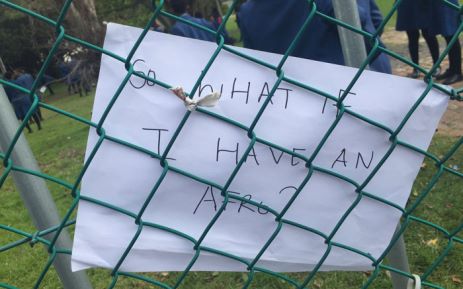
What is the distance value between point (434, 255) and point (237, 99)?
1.97 metres

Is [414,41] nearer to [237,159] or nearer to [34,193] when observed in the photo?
[237,159]

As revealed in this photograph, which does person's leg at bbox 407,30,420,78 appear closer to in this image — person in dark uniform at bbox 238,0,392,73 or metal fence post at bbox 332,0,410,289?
person in dark uniform at bbox 238,0,392,73

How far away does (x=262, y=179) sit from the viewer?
1.07 m

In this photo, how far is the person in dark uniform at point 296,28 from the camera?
2113mm

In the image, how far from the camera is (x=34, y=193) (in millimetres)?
979

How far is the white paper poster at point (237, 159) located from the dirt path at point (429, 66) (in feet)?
10.3

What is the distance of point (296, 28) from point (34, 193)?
1600mm

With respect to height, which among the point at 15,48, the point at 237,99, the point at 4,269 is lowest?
the point at 237,99

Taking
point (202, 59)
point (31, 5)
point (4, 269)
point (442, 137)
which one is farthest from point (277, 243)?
point (31, 5)

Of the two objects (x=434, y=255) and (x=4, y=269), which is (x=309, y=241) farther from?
(x=4, y=269)

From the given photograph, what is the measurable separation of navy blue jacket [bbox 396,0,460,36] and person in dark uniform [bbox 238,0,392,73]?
2.78 meters

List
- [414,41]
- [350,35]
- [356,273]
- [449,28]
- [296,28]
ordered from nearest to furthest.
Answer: [350,35] → [296,28] → [356,273] → [449,28] → [414,41]

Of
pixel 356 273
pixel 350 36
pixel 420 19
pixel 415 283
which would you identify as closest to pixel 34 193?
pixel 350 36

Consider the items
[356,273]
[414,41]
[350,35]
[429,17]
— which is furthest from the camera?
[414,41]
